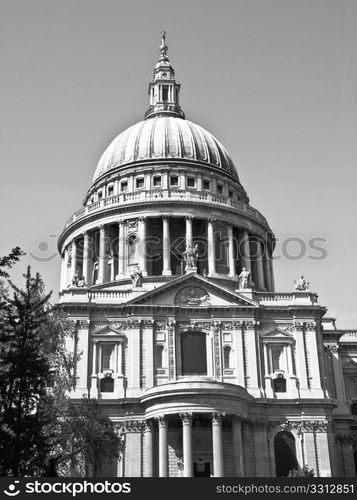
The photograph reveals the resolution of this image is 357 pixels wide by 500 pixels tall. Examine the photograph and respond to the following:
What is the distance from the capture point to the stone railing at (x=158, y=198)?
79062 mm

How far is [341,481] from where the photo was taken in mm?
24406

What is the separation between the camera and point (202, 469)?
185 feet

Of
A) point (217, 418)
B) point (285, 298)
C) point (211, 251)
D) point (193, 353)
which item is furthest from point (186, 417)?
point (211, 251)

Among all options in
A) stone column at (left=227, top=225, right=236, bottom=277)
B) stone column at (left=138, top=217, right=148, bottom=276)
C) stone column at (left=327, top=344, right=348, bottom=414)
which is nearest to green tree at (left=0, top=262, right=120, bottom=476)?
stone column at (left=138, top=217, right=148, bottom=276)

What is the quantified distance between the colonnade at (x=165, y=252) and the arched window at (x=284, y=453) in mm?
20179

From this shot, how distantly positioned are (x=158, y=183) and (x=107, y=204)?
716cm

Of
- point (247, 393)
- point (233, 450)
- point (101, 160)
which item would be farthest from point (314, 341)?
point (101, 160)

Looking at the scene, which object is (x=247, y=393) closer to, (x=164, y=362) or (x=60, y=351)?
(x=164, y=362)

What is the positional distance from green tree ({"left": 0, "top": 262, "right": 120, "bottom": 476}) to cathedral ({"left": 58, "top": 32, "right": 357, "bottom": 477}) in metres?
7.12

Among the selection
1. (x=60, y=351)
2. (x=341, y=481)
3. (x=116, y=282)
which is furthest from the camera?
(x=116, y=282)

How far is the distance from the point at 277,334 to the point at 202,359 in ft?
23.4

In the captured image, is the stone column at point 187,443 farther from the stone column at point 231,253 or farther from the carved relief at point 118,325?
the stone column at point 231,253

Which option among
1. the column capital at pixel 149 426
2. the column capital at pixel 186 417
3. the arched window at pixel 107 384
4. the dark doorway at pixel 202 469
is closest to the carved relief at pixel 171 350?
the column capital at pixel 149 426

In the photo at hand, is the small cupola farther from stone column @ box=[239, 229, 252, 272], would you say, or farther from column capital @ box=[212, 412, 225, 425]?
column capital @ box=[212, 412, 225, 425]
